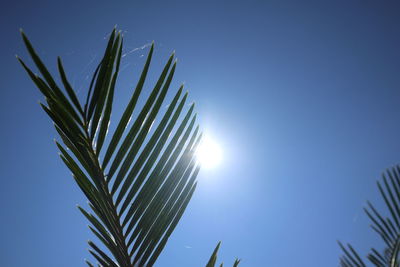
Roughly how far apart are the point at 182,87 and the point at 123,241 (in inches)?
21.9

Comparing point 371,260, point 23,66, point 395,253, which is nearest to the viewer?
point 23,66

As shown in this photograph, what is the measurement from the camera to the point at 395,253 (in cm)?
212

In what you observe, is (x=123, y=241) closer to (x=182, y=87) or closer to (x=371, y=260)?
(x=182, y=87)

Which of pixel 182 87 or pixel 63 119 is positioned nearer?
pixel 63 119

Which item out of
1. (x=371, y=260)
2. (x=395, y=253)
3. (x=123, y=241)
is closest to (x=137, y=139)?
(x=123, y=241)

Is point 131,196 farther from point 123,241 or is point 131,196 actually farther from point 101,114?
point 101,114

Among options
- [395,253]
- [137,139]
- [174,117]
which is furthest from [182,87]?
[395,253]

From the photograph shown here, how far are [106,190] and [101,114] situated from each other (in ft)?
0.79

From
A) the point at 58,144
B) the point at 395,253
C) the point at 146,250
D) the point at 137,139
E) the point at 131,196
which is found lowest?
the point at 395,253

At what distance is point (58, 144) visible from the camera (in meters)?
0.95

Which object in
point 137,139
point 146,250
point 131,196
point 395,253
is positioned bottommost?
point 395,253

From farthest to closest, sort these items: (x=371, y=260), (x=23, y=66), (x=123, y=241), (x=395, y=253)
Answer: (x=371, y=260), (x=395, y=253), (x=123, y=241), (x=23, y=66)

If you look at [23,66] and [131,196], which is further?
[131,196]

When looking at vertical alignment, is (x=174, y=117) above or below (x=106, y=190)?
above
